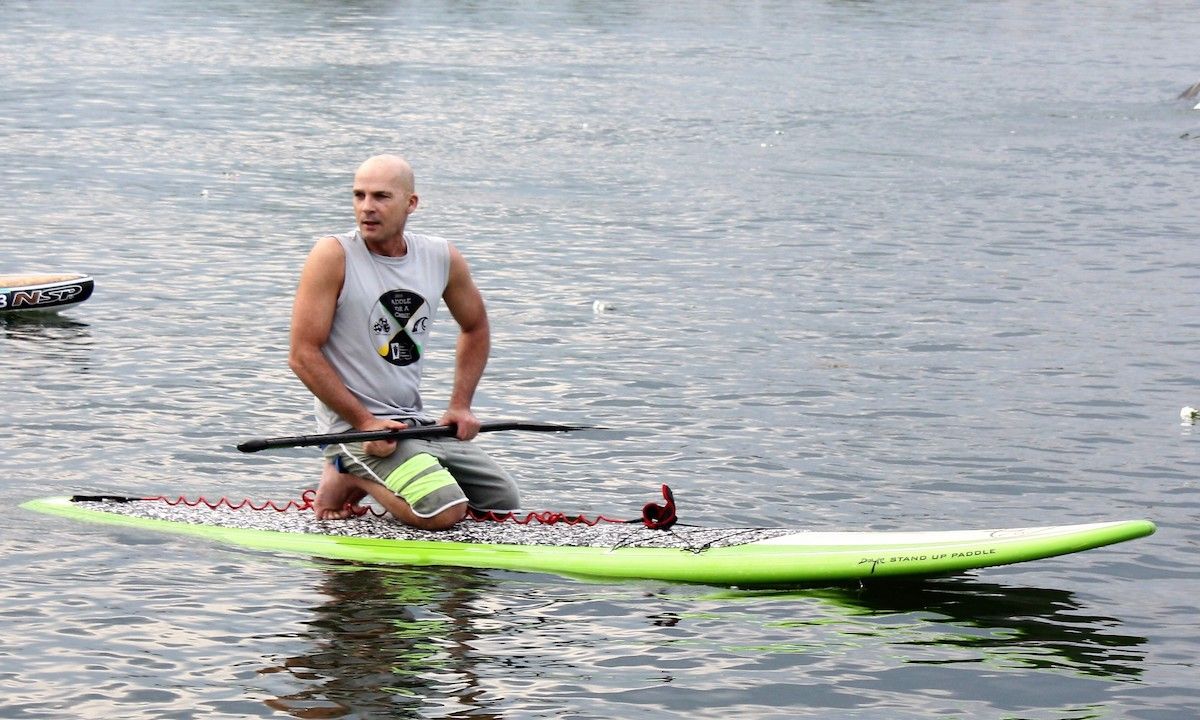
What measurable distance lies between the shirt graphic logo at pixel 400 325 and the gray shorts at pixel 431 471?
18.2 inches

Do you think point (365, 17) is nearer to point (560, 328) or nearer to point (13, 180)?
point (13, 180)

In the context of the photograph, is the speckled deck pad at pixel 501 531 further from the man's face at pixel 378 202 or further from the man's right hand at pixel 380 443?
the man's face at pixel 378 202

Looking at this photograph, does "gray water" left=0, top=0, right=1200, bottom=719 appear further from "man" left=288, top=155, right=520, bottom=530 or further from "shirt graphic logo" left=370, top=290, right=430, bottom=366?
"shirt graphic logo" left=370, top=290, right=430, bottom=366

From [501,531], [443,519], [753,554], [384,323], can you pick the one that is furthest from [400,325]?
[753,554]

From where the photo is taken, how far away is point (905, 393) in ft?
46.5

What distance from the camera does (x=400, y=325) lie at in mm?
9227

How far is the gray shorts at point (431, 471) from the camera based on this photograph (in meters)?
9.28

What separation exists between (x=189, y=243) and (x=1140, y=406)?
446 inches

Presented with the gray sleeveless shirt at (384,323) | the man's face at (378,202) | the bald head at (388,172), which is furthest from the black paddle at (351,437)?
the bald head at (388,172)

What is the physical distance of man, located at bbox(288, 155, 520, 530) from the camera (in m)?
9.02

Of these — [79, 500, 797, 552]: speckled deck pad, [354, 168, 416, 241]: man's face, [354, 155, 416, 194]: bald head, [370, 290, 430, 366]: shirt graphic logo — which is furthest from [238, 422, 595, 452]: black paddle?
[354, 155, 416, 194]: bald head

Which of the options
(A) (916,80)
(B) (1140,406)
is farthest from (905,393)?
(A) (916,80)

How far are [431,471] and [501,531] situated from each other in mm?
540

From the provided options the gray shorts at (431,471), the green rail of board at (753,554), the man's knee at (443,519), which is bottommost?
the green rail of board at (753,554)
